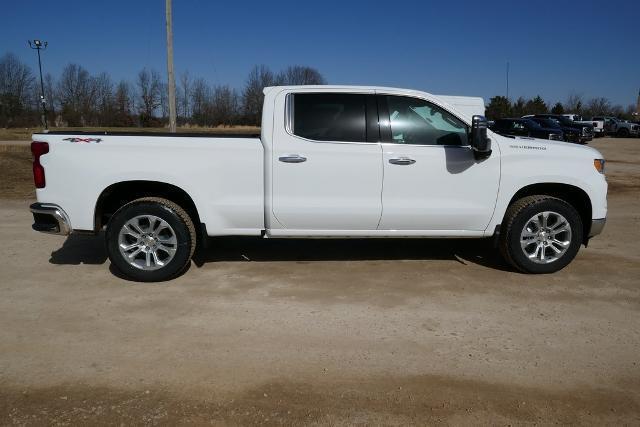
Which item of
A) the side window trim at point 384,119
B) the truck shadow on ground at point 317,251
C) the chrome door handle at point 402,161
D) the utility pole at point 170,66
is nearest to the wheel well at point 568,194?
the truck shadow on ground at point 317,251

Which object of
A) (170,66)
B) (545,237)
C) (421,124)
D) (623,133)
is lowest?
(545,237)

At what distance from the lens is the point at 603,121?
4150 centimetres

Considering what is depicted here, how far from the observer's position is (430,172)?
5.10 m

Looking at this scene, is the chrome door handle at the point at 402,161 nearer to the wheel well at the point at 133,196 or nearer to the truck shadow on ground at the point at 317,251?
the truck shadow on ground at the point at 317,251

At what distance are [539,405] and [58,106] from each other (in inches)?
3068

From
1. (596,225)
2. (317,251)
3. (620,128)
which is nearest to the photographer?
(596,225)

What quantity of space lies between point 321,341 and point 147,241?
2.23m

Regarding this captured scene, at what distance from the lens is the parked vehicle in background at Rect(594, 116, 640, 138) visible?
134 ft

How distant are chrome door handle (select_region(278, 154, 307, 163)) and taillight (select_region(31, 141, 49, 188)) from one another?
2252 millimetres

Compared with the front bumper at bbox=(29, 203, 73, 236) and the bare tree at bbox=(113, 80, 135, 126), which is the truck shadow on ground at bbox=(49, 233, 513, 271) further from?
the bare tree at bbox=(113, 80, 135, 126)

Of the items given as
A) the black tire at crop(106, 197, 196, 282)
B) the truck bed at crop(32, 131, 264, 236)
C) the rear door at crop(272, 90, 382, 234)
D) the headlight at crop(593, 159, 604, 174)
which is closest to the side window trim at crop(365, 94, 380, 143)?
the rear door at crop(272, 90, 382, 234)

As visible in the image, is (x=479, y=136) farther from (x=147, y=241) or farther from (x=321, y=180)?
(x=147, y=241)

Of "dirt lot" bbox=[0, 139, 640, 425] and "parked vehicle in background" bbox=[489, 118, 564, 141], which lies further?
"parked vehicle in background" bbox=[489, 118, 564, 141]

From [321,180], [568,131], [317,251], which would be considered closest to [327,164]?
[321,180]
